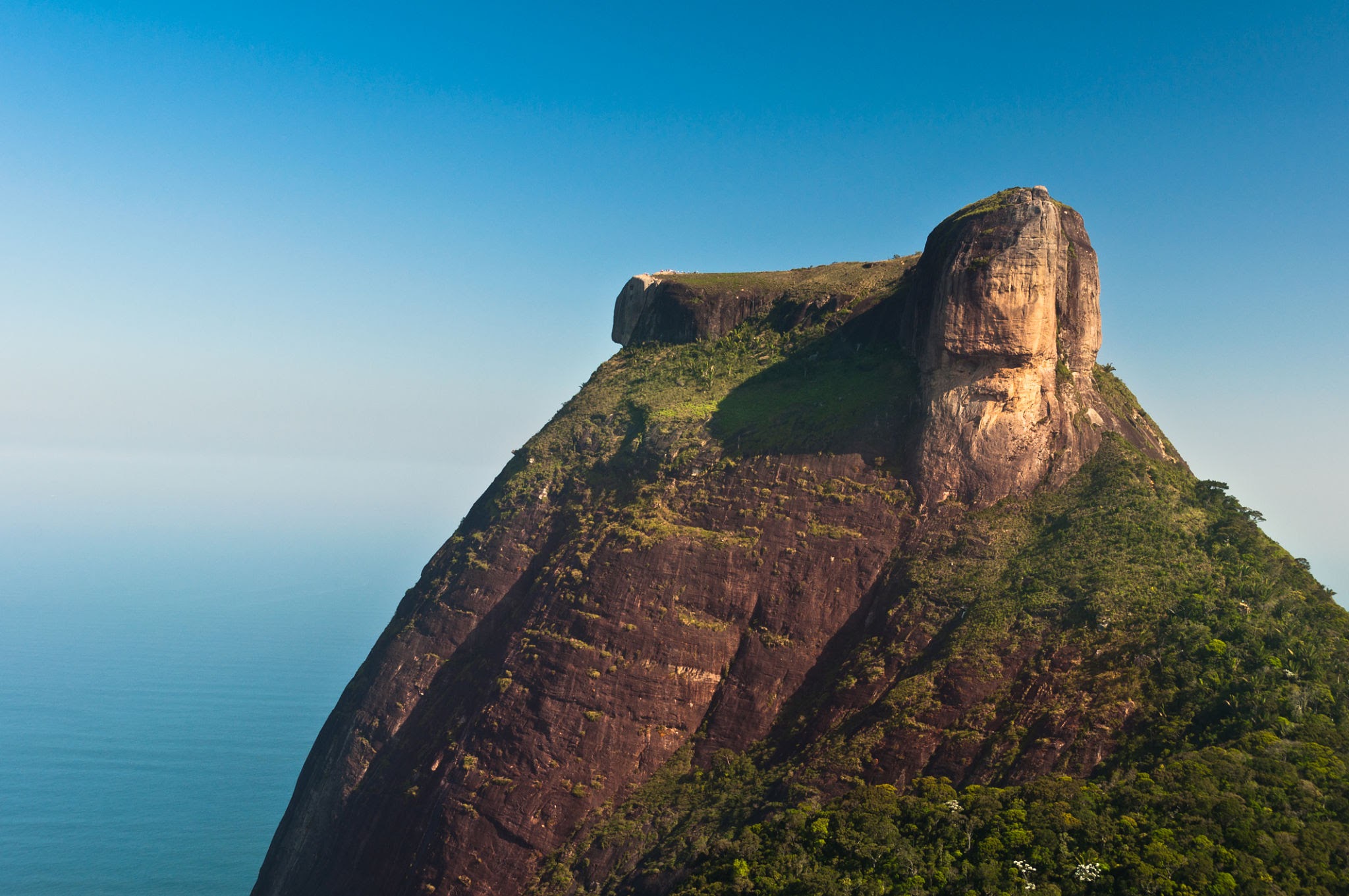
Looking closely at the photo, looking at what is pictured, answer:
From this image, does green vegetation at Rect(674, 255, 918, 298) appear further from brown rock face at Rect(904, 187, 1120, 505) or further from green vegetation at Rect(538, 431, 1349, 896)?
green vegetation at Rect(538, 431, 1349, 896)

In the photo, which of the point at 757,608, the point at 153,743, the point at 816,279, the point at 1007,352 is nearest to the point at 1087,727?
the point at 757,608

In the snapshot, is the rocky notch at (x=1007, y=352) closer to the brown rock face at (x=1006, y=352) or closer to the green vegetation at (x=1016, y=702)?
the brown rock face at (x=1006, y=352)

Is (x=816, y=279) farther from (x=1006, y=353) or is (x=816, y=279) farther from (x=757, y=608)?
(x=757, y=608)

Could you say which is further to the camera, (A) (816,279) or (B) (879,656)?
(A) (816,279)

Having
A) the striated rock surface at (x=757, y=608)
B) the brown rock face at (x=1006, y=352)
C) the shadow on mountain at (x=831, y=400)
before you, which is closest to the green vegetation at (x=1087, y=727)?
the striated rock surface at (x=757, y=608)

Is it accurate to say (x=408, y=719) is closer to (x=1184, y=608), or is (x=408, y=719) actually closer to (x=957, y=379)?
(x=957, y=379)

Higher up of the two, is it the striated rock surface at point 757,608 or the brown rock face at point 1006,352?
the brown rock face at point 1006,352
